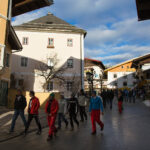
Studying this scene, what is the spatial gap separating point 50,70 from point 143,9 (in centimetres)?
1876

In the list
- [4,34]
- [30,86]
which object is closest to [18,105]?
[4,34]

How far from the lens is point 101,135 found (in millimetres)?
7129

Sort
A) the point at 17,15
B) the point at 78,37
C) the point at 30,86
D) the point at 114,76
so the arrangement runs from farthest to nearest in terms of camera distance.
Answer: the point at 114,76
the point at 78,37
the point at 30,86
the point at 17,15

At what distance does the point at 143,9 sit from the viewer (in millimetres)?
10836

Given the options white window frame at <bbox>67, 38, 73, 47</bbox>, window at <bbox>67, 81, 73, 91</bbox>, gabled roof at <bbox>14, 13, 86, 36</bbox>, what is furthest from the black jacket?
gabled roof at <bbox>14, 13, 86, 36</bbox>

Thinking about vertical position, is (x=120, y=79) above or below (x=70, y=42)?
below

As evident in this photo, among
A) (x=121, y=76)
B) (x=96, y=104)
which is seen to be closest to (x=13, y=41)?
(x=96, y=104)

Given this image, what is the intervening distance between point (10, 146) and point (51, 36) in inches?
1052

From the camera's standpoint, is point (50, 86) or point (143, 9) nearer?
point (143, 9)

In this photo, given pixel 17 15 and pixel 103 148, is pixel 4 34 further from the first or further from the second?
pixel 103 148

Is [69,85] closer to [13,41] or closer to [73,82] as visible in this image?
[73,82]

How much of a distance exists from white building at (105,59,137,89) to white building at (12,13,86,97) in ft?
113

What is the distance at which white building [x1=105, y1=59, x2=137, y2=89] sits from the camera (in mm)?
62188

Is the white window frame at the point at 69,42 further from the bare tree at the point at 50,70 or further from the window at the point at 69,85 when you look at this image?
the window at the point at 69,85
